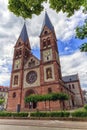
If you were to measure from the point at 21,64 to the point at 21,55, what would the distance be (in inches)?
142

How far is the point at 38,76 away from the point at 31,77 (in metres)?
2.27

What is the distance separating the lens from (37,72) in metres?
33.6

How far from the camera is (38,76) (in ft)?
108

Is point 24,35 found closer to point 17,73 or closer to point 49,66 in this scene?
point 17,73

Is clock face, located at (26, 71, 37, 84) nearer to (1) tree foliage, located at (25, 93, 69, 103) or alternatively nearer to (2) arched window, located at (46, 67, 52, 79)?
(2) arched window, located at (46, 67, 52, 79)

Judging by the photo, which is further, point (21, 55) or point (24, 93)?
point (21, 55)

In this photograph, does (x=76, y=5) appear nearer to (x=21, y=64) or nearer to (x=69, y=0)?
(x=69, y=0)

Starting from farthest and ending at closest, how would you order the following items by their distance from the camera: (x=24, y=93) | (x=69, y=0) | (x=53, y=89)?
1. (x=24, y=93)
2. (x=53, y=89)
3. (x=69, y=0)

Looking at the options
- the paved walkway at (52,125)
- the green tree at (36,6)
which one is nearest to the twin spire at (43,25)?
the paved walkway at (52,125)

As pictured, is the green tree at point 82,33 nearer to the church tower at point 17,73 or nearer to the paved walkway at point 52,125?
the paved walkway at point 52,125

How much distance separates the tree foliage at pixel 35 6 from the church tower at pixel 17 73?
2638 centimetres

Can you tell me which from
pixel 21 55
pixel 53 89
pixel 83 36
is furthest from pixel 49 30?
pixel 83 36

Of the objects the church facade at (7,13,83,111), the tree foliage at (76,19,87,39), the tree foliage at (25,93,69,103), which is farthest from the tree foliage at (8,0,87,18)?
the church facade at (7,13,83,111)

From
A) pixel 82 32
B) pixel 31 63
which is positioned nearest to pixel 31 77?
pixel 31 63
